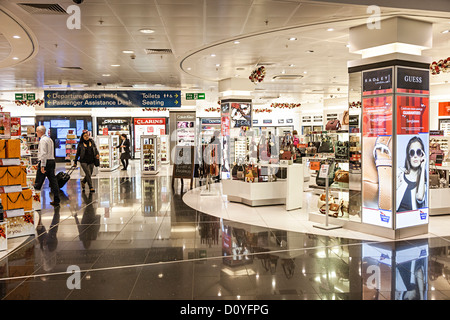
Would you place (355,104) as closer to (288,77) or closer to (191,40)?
(191,40)

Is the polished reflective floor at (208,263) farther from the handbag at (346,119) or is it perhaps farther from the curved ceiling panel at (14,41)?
the curved ceiling panel at (14,41)

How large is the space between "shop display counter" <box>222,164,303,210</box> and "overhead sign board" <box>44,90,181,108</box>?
583 centimetres

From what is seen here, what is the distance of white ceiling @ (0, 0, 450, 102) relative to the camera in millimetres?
5965

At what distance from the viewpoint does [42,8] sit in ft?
19.5

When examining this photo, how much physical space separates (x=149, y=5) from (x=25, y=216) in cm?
371

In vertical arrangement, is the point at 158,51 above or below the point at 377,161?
above

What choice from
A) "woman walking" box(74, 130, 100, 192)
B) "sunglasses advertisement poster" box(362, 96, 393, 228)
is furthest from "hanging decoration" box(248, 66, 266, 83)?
"woman walking" box(74, 130, 100, 192)

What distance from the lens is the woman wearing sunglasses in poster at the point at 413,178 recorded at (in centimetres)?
594

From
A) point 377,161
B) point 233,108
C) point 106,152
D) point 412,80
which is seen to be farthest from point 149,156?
point 412,80

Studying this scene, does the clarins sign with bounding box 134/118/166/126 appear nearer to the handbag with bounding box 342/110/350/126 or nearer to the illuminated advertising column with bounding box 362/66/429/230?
the handbag with bounding box 342/110/350/126

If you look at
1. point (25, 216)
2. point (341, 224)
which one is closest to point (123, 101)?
point (25, 216)

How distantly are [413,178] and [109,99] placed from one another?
1030cm

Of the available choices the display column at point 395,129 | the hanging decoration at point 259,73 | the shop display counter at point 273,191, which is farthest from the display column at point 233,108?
the display column at point 395,129

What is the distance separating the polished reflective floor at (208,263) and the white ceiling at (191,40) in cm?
342
